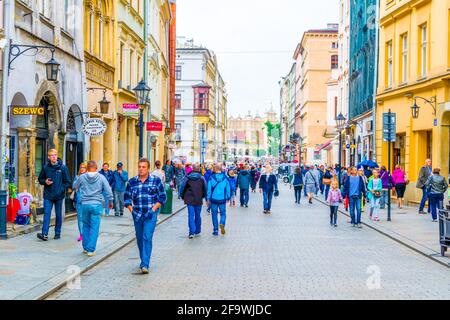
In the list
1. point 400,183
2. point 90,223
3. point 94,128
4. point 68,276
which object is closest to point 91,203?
point 90,223

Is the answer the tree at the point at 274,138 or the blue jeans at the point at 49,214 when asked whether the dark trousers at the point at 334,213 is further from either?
the tree at the point at 274,138

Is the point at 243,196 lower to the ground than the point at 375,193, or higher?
lower

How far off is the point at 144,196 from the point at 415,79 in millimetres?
20735

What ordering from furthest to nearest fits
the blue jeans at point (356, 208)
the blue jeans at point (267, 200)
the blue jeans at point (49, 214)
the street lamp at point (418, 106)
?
the street lamp at point (418, 106)
the blue jeans at point (267, 200)
the blue jeans at point (356, 208)
the blue jeans at point (49, 214)

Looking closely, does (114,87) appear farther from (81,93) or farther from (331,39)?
(331,39)

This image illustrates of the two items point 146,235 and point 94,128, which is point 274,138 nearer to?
point 94,128

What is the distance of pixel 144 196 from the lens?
12.1 metres

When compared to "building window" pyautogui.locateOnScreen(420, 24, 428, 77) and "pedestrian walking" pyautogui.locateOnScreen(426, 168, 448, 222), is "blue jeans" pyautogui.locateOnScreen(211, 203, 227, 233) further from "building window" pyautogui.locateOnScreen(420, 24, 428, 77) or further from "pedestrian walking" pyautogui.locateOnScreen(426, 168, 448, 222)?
"building window" pyautogui.locateOnScreen(420, 24, 428, 77)

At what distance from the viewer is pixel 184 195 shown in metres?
18.2

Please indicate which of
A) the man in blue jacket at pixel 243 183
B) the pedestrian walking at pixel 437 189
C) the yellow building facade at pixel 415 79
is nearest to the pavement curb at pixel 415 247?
the pedestrian walking at pixel 437 189

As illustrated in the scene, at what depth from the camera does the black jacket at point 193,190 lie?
1808cm

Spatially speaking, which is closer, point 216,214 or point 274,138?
point 216,214
